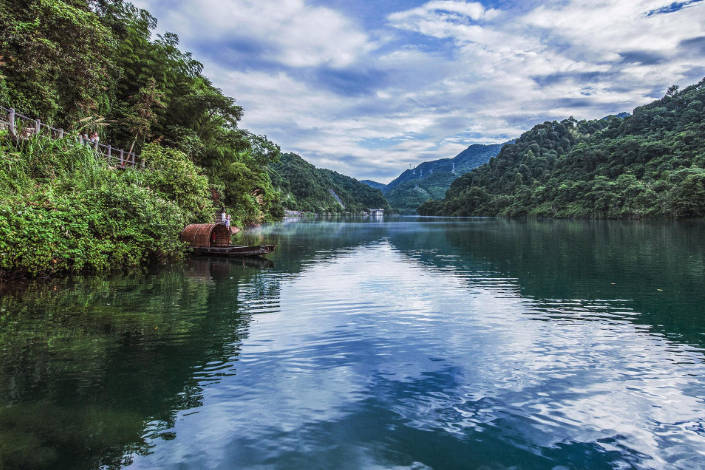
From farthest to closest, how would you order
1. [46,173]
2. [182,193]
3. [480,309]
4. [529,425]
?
[182,193], [46,173], [480,309], [529,425]

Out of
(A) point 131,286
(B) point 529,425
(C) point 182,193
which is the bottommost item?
(B) point 529,425

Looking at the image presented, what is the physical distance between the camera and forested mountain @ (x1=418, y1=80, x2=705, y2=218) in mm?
76312

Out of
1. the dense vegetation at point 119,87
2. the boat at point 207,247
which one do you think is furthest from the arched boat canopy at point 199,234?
the dense vegetation at point 119,87

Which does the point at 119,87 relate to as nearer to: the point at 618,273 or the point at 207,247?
the point at 207,247

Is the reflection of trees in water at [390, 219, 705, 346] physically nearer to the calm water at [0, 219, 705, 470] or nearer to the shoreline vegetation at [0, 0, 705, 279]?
the calm water at [0, 219, 705, 470]

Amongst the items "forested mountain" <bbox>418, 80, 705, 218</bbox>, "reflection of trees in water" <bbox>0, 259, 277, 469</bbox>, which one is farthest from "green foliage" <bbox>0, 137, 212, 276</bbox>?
"forested mountain" <bbox>418, 80, 705, 218</bbox>

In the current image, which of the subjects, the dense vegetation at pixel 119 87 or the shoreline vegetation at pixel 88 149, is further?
the dense vegetation at pixel 119 87

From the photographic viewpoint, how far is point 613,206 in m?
87.1

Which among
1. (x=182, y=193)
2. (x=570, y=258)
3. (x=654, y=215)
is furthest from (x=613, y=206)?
(x=182, y=193)

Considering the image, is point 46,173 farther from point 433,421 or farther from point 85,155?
point 433,421

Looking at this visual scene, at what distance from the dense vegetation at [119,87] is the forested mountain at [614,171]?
237 feet

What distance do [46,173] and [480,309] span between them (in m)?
18.7

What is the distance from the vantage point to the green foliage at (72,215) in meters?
13.2

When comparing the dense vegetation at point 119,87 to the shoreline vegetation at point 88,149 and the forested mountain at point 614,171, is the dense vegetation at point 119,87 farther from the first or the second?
the forested mountain at point 614,171
